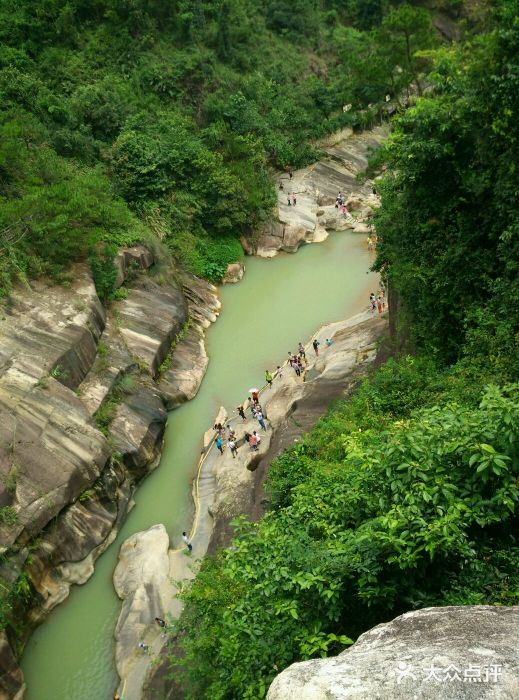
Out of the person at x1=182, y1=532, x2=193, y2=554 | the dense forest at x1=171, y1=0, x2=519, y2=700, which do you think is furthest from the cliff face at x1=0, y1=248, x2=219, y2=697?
the dense forest at x1=171, y1=0, x2=519, y2=700

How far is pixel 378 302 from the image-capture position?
920 inches

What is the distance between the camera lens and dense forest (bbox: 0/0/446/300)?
22.8 metres

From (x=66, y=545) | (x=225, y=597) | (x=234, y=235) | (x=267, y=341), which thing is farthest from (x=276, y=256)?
(x=225, y=597)

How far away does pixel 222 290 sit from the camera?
93.9ft

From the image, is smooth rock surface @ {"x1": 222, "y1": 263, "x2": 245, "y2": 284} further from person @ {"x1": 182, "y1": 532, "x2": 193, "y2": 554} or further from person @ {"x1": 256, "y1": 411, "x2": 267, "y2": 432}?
person @ {"x1": 182, "y1": 532, "x2": 193, "y2": 554}

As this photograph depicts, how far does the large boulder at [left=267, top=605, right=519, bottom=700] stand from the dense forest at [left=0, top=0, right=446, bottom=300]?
62.0 feet

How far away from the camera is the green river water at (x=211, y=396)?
14477 millimetres

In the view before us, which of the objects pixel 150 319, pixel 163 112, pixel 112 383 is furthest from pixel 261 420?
pixel 163 112

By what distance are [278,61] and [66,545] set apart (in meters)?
33.2

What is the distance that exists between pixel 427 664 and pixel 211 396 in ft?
60.6

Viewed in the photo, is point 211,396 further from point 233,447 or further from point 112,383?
point 112,383

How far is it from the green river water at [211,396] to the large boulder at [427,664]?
38.1 feet

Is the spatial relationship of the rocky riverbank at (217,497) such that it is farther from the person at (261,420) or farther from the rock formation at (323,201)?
the rock formation at (323,201)

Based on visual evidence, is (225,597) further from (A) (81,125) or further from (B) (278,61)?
(B) (278,61)
